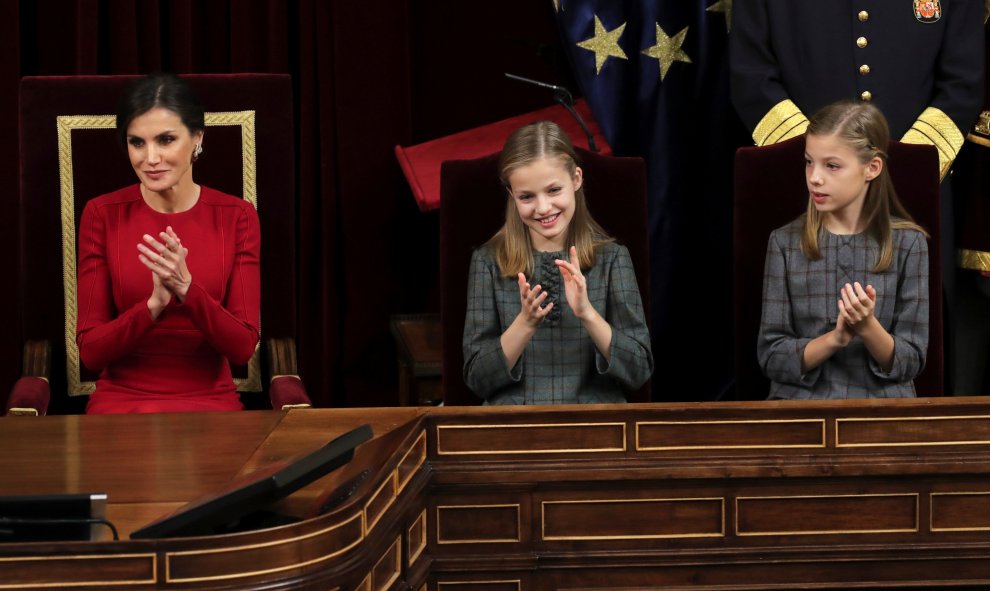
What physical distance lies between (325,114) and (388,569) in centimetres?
244

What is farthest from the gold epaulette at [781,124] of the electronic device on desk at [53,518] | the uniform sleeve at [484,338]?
the electronic device on desk at [53,518]

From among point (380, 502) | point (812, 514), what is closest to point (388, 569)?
point (380, 502)

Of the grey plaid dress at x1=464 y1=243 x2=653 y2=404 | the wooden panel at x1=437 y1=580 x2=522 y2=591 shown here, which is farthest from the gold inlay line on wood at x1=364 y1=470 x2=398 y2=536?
the grey plaid dress at x1=464 y1=243 x2=653 y2=404

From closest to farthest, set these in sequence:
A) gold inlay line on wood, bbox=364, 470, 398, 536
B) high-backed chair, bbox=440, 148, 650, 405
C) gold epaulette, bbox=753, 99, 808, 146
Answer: gold inlay line on wood, bbox=364, 470, 398, 536
high-backed chair, bbox=440, 148, 650, 405
gold epaulette, bbox=753, 99, 808, 146

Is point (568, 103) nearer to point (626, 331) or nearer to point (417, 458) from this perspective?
point (626, 331)

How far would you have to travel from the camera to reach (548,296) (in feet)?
9.91

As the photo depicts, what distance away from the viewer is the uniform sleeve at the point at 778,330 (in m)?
3.01

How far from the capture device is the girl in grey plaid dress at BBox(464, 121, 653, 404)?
2910mm

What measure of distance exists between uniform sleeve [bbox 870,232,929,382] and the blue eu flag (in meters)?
1.09

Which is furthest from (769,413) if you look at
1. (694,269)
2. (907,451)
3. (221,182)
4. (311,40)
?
(311,40)

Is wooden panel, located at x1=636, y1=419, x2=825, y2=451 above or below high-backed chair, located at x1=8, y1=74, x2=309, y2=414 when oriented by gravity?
below

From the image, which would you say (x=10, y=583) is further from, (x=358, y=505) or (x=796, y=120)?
(x=796, y=120)

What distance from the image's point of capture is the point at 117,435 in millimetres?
2457

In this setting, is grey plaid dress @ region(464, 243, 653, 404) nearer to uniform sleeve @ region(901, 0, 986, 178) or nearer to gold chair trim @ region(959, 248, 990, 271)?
uniform sleeve @ region(901, 0, 986, 178)
